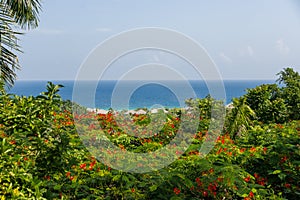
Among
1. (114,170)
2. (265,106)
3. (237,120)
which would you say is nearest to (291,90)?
(265,106)

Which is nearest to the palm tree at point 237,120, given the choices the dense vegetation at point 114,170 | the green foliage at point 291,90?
the dense vegetation at point 114,170

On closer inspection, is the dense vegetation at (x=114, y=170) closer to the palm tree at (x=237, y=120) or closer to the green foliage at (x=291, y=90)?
the palm tree at (x=237, y=120)

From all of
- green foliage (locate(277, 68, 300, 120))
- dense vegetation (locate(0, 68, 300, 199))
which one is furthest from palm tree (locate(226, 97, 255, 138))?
green foliage (locate(277, 68, 300, 120))

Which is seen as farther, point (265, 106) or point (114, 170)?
point (265, 106)

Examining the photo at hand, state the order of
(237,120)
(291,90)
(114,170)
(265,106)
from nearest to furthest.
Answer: (114,170), (237,120), (265,106), (291,90)

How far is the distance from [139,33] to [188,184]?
5.17 feet

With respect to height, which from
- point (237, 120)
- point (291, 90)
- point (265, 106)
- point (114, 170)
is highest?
point (291, 90)

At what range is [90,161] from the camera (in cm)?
348

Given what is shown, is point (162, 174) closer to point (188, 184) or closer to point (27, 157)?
point (188, 184)

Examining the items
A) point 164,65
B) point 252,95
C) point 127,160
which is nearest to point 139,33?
point 164,65

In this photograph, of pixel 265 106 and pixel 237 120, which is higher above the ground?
pixel 265 106

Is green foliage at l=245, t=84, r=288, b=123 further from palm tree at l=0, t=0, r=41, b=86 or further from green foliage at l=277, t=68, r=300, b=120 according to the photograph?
palm tree at l=0, t=0, r=41, b=86

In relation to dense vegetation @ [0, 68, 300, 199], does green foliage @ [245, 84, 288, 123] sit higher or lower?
higher

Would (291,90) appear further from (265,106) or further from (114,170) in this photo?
(114,170)
